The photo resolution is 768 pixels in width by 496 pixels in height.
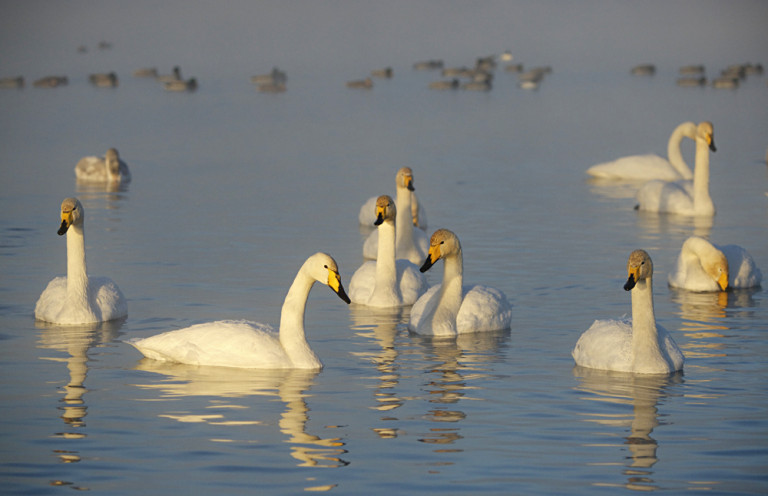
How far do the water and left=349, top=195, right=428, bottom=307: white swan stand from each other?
1.29ft

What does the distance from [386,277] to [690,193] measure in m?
10.6

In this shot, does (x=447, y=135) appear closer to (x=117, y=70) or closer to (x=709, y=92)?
(x=709, y=92)

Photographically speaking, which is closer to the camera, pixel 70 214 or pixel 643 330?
pixel 643 330

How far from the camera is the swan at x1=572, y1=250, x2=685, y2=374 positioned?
→ 13227 mm

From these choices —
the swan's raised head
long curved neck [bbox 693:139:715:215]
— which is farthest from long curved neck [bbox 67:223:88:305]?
the swan's raised head

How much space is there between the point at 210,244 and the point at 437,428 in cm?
1039

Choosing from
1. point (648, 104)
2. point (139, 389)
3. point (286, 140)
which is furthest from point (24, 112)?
point (139, 389)

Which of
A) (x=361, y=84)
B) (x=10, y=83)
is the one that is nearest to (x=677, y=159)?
(x=361, y=84)

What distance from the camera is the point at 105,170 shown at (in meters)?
29.6

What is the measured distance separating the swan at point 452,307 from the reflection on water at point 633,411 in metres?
1.95

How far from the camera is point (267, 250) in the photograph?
20.8m

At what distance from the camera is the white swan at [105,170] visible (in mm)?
29172

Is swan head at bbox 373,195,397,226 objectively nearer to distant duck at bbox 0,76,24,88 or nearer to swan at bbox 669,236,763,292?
swan at bbox 669,236,763,292

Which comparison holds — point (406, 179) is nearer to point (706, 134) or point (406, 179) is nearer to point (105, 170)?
point (706, 134)
